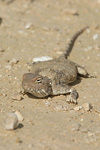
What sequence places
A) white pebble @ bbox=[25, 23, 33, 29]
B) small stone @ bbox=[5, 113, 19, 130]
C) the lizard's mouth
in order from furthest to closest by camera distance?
1. white pebble @ bbox=[25, 23, 33, 29]
2. the lizard's mouth
3. small stone @ bbox=[5, 113, 19, 130]

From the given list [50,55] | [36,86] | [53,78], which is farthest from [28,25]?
[36,86]

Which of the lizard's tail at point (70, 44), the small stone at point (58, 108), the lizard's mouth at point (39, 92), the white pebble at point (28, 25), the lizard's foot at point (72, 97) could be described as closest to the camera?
the small stone at point (58, 108)

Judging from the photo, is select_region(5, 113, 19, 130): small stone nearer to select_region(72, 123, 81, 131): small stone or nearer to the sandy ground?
the sandy ground

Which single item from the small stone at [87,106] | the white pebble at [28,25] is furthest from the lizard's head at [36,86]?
the white pebble at [28,25]

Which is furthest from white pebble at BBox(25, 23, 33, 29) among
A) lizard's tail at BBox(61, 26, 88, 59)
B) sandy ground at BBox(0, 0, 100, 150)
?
lizard's tail at BBox(61, 26, 88, 59)

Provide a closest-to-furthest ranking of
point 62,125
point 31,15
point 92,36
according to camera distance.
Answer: point 62,125
point 92,36
point 31,15

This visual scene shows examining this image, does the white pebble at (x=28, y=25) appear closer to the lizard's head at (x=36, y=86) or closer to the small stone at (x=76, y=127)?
the lizard's head at (x=36, y=86)

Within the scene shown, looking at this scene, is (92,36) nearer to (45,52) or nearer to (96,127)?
(45,52)

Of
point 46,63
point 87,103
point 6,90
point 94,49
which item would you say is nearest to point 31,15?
point 94,49
